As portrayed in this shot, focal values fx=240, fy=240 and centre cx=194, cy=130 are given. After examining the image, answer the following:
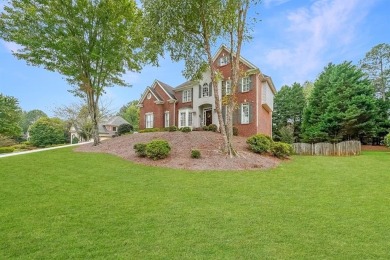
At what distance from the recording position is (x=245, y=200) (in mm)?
6605

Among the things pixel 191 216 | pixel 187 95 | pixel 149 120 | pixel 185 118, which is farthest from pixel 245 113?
pixel 191 216

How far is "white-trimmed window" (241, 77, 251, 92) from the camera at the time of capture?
70.5 feet

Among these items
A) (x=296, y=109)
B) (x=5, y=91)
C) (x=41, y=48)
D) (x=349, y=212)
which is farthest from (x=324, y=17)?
(x=5, y=91)

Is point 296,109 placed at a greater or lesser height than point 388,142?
greater

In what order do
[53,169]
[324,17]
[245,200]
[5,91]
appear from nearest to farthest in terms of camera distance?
[245,200] → [53,169] → [324,17] → [5,91]

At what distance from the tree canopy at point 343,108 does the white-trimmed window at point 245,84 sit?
11306 millimetres

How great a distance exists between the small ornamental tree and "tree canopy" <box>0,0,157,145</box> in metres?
26.5

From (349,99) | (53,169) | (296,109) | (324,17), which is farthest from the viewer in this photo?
(296,109)

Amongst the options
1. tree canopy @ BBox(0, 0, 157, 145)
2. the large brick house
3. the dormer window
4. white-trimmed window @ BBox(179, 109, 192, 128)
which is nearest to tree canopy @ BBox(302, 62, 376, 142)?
the large brick house

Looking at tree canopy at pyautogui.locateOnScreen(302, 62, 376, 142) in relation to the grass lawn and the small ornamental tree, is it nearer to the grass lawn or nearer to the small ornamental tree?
the grass lawn

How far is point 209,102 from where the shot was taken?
77.3 feet

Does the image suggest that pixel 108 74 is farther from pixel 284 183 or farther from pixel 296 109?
pixel 296 109

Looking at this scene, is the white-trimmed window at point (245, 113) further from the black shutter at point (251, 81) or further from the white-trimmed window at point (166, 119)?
the white-trimmed window at point (166, 119)

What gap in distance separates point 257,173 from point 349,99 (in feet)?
72.3
